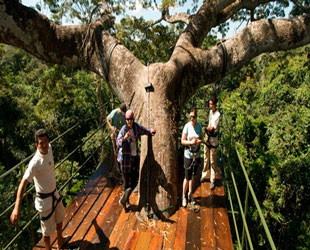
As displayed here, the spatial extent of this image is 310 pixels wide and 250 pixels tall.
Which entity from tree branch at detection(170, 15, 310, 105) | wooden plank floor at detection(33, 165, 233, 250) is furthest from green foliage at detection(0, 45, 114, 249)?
tree branch at detection(170, 15, 310, 105)

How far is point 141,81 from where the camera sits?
441cm

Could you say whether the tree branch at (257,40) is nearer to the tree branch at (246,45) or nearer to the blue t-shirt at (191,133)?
the tree branch at (246,45)

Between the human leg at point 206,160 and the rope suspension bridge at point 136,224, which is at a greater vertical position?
the human leg at point 206,160

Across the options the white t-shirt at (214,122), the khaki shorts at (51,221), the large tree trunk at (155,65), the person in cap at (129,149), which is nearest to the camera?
the khaki shorts at (51,221)

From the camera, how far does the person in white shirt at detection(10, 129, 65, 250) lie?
247 cm

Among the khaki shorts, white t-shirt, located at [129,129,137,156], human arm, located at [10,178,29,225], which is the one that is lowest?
the khaki shorts

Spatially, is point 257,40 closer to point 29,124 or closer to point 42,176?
point 42,176

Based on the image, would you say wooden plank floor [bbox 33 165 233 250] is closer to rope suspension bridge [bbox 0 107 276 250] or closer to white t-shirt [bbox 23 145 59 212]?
rope suspension bridge [bbox 0 107 276 250]

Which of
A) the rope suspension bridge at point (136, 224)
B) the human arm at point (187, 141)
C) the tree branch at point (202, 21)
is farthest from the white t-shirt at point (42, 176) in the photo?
the tree branch at point (202, 21)

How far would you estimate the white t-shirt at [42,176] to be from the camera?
2.50 meters

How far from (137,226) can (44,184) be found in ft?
5.53

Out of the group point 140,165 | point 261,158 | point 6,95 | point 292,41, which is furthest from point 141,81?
point 6,95

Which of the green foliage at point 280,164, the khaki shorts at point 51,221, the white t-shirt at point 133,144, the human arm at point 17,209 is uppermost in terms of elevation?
Answer: the white t-shirt at point 133,144

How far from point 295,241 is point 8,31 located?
42.3 feet
